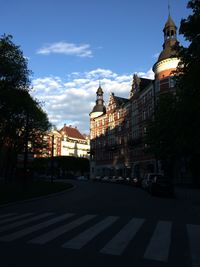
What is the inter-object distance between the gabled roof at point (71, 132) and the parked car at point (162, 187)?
5649 inches

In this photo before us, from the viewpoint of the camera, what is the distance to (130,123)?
3543 inches

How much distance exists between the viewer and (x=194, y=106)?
84.1 feet

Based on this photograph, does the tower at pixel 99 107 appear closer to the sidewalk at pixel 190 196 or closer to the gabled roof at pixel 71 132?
the gabled roof at pixel 71 132

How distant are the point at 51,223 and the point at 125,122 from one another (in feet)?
264

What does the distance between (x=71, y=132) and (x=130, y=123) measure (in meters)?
95.2

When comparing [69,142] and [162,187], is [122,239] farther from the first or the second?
[69,142]

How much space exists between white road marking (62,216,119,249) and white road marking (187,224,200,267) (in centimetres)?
252

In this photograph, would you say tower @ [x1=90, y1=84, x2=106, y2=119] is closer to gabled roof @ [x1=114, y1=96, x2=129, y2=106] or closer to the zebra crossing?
gabled roof @ [x1=114, y1=96, x2=129, y2=106]

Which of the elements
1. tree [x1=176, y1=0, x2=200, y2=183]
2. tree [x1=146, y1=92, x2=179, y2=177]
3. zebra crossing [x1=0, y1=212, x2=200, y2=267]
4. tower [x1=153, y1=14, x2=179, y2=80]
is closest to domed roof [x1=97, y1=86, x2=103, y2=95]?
tower [x1=153, y1=14, x2=179, y2=80]

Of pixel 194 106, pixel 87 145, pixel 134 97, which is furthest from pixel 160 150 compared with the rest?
pixel 87 145

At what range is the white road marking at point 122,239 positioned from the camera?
910cm

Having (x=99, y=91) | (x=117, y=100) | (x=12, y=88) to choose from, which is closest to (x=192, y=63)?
(x=12, y=88)

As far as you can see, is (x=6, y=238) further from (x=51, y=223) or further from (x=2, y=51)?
(x=2, y=51)

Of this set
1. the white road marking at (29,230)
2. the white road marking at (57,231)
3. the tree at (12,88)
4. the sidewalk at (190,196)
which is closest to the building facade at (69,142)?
the tree at (12,88)
